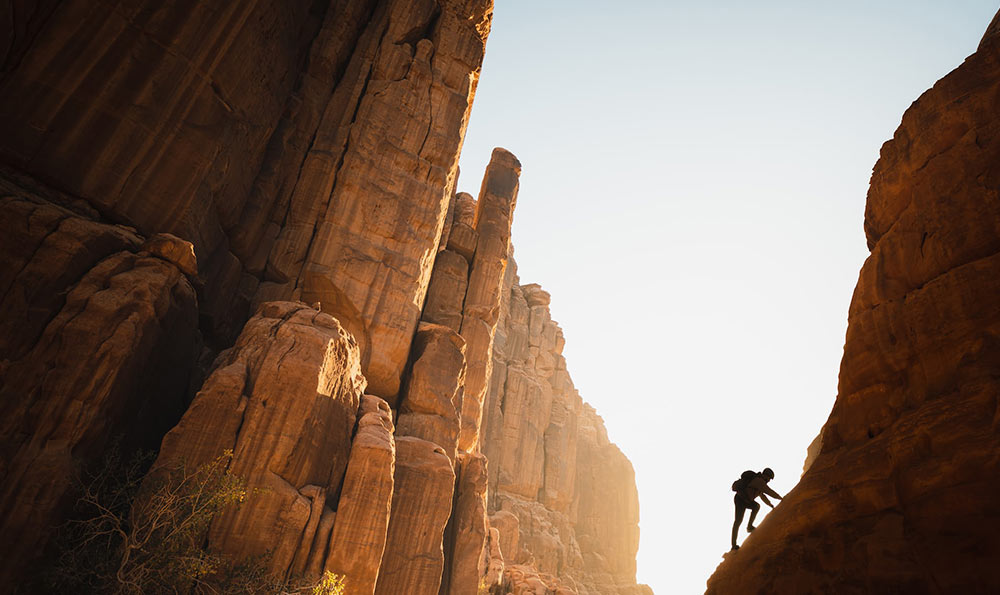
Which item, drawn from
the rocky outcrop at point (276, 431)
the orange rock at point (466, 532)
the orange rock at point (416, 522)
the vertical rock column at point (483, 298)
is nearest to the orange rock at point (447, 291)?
the vertical rock column at point (483, 298)

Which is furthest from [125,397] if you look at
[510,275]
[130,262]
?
[510,275]

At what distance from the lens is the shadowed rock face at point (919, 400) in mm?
7402

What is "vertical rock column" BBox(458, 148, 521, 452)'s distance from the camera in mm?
40000

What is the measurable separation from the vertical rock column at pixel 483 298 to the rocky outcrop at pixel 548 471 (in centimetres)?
1722

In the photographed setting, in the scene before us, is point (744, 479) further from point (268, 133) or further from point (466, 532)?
point (268, 133)

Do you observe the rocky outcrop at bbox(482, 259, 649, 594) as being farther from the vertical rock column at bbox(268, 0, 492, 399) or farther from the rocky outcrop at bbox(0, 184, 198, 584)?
the rocky outcrop at bbox(0, 184, 198, 584)

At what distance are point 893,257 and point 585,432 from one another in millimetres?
85994

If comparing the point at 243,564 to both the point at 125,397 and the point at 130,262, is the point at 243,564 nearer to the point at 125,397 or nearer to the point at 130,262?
the point at 125,397

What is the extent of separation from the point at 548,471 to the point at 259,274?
51810 millimetres

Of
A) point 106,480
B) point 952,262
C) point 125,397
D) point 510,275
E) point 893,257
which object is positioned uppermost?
point 510,275

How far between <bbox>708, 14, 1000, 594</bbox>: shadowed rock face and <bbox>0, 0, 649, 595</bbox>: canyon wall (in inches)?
632

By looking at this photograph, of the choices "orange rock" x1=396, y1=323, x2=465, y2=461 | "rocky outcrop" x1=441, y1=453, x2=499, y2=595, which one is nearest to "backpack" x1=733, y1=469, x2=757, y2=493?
"orange rock" x1=396, y1=323, x2=465, y2=461

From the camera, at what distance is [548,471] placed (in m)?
71.8

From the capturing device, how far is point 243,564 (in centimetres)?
1811
